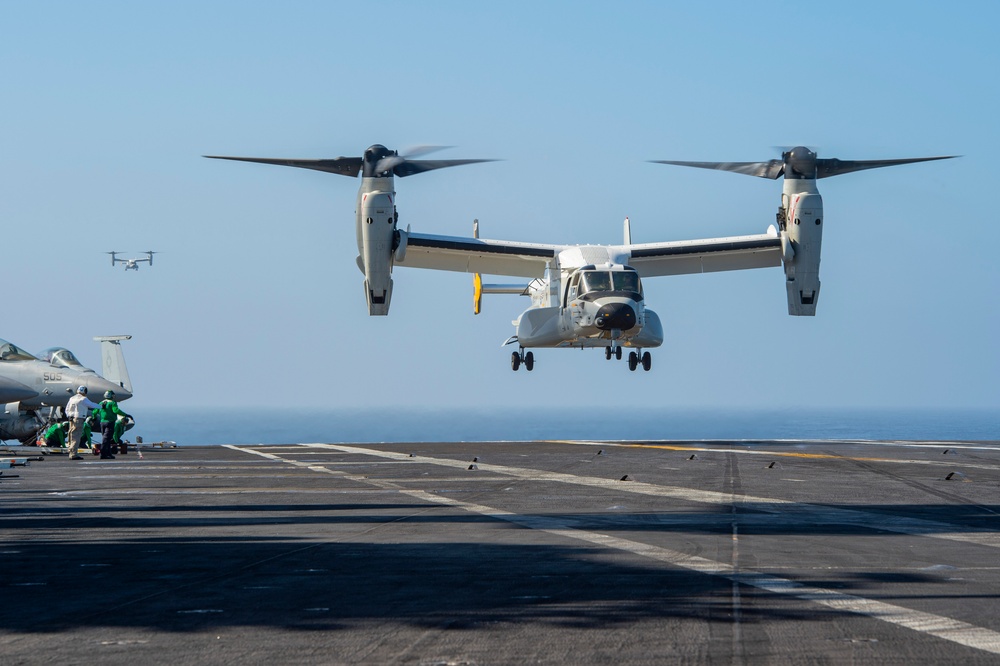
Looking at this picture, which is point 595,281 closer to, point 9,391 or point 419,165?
point 419,165

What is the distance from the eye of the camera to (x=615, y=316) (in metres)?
37.8

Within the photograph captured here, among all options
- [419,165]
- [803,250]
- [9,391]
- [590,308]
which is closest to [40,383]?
[419,165]

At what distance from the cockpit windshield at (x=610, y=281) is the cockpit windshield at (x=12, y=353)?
19.5 metres

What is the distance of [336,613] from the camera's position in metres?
7.95

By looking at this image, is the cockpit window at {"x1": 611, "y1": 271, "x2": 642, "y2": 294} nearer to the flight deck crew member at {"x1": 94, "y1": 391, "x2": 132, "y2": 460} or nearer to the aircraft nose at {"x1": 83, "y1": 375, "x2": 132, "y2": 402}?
the flight deck crew member at {"x1": 94, "y1": 391, "x2": 132, "y2": 460}

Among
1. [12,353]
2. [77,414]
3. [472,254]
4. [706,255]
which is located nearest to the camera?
[77,414]

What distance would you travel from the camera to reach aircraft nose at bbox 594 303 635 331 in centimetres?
3784

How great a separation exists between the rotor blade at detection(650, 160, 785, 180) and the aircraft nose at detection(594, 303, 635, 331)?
6354 millimetres

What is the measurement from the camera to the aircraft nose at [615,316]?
37844 millimetres

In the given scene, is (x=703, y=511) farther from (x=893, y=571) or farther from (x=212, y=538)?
(x=212, y=538)

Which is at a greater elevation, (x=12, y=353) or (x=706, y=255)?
(x=706, y=255)

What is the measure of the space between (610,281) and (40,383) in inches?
802

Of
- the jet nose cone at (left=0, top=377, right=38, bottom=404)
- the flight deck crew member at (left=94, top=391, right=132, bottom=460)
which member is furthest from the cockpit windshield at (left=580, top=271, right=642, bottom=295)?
the jet nose cone at (left=0, top=377, right=38, bottom=404)

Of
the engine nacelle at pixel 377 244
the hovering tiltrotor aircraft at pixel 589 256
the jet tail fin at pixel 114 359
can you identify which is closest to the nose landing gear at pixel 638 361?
the hovering tiltrotor aircraft at pixel 589 256
